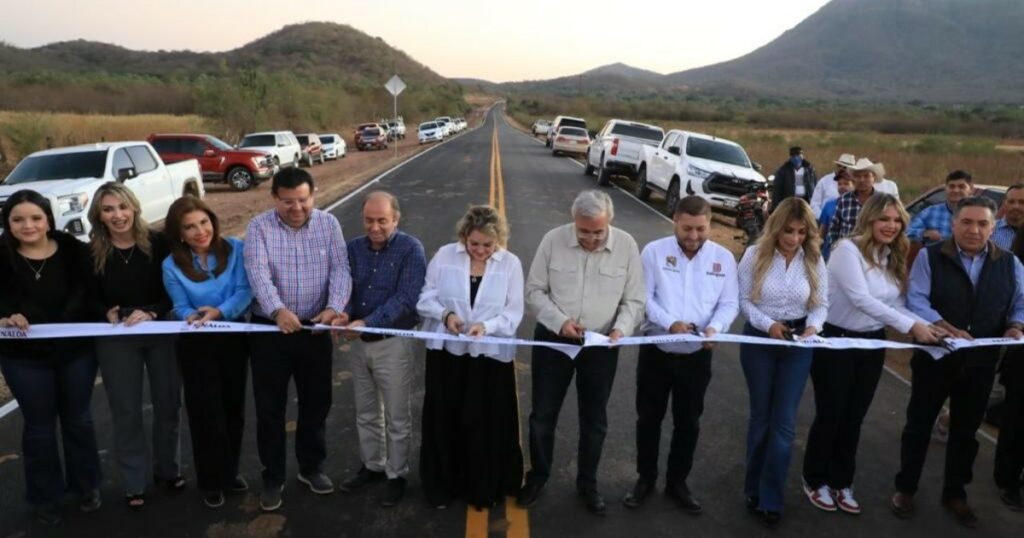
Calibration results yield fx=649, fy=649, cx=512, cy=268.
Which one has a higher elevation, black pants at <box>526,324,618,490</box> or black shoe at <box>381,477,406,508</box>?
black pants at <box>526,324,618,490</box>

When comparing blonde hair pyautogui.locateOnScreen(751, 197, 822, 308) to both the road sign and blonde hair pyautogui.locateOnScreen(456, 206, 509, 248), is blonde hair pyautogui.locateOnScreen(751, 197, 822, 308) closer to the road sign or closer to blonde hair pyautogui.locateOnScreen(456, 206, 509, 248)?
blonde hair pyautogui.locateOnScreen(456, 206, 509, 248)

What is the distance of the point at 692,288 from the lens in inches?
152

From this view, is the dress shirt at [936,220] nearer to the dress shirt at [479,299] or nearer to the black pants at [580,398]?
the black pants at [580,398]

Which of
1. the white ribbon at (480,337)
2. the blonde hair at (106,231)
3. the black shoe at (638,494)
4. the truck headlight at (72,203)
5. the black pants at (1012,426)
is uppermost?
the blonde hair at (106,231)

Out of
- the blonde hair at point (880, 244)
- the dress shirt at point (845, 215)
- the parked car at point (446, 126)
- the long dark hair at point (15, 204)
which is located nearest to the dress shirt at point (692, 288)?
the blonde hair at point (880, 244)

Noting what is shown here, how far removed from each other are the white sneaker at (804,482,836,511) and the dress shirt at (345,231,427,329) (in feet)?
9.14

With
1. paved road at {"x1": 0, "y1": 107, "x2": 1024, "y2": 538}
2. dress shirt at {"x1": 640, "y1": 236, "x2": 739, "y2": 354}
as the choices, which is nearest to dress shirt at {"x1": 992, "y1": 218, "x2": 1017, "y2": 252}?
paved road at {"x1": 0, "y1": 107, "x2": 1024, "y2": 538}

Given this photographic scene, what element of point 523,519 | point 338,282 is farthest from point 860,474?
point 338,282

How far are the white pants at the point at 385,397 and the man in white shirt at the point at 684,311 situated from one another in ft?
4.74

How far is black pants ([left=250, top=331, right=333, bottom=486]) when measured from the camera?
387 cm

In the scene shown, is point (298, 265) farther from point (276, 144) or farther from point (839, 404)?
point (276, 144)

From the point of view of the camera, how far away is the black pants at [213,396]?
377cm

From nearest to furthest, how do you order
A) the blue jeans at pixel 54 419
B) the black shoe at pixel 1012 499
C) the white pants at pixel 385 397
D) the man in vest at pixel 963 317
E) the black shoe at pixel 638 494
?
1. the blue jeans at pixel 54 419
2. the man in vest at pixel 963 317
3. the white pants at pixel 385 397
4. the black shoe at pixel 638 494
5. the black shoe at pixel 1012 499

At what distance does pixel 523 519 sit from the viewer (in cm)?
384
